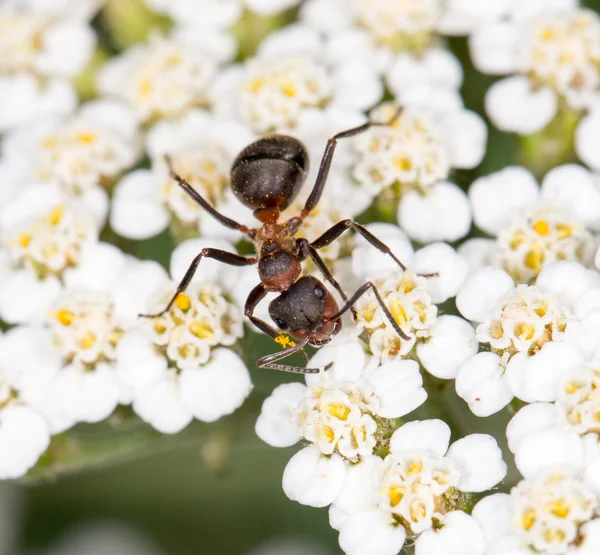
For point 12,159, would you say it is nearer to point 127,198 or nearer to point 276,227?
point 127,198

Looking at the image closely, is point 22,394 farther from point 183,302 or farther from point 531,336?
point 531,336

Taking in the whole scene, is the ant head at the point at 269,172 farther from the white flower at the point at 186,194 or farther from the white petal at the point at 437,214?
the white petal at the point at 437,214

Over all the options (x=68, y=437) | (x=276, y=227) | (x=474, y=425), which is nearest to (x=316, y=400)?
(x=276, y=227)

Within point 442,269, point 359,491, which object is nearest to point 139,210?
point 442,269

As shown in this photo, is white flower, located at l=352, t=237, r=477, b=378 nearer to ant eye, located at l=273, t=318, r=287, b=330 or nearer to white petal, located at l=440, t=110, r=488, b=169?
ant eye, located at l=273, t=318, r=287, b=330

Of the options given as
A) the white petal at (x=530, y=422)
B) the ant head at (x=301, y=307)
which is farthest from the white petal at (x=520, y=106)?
the white petal at (x=530, y=422)
